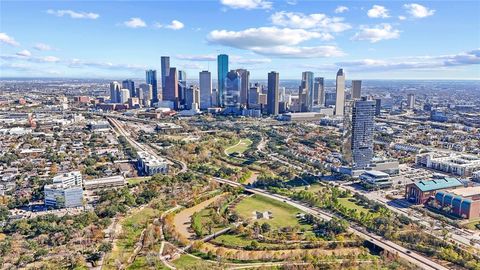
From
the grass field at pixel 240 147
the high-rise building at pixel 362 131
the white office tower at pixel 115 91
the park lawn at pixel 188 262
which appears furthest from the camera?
the white office tower at pixel 115 91

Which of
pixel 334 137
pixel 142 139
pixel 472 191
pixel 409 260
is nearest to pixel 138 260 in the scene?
pixel 409 260

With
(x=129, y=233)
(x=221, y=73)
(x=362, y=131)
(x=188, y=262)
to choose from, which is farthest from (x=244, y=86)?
(x=188, y=262)

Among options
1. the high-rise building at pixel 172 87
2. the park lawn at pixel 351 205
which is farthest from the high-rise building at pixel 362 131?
the high-rise building at pixel 172 87

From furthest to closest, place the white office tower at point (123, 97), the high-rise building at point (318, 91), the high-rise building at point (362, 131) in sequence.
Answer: the high-rise building at point (318, 91), the white office tower at point (123, 97), the high-rise building at point (362, 131)

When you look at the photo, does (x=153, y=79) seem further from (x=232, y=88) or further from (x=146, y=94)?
(x=232, y=88)

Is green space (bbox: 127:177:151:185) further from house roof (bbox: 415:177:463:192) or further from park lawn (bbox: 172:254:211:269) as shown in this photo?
house roof (bbox: 415:177:463:192)

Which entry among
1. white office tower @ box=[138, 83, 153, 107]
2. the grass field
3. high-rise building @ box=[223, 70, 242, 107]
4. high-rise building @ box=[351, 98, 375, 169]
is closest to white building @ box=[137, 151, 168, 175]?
the grass field

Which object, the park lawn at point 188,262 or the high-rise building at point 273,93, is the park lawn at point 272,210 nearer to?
the park lawn at point 188,262

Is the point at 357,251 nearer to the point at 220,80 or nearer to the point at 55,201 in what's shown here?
the point at 55,201
